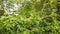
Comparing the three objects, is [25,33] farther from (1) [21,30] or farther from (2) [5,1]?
(2) [5,1]

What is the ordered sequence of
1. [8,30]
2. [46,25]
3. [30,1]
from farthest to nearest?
[30,1] < [46,25] < [8,30]

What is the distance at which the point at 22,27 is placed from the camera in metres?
3.00

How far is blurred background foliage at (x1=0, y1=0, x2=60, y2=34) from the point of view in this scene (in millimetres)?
2971

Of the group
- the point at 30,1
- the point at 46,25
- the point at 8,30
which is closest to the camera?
the point at 8,30

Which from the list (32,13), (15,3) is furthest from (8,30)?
(15,3)

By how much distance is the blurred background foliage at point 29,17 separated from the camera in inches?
117

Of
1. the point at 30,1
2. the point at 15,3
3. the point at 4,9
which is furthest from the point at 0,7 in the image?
the point at 30,1

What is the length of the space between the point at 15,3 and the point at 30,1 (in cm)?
35

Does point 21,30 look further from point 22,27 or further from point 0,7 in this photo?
point 0,7

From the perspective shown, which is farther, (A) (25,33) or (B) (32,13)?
(B) (32,13)

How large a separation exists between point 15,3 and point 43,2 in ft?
2.11

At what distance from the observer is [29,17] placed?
321 cm

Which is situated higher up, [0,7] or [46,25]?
[0,7]

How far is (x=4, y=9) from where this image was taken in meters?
3.56
